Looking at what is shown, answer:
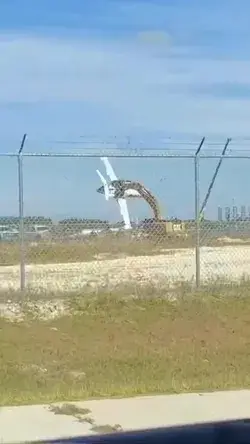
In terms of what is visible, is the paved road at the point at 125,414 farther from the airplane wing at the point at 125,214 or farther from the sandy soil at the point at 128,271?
the airplane wing at the point at 125,214

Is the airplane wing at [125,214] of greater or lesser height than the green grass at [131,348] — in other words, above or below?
above

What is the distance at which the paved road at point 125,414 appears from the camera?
753 centimetres

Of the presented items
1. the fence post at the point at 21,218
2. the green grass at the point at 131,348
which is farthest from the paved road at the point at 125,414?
the fence post at the point at 21,218

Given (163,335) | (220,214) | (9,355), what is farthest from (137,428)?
(220,214)

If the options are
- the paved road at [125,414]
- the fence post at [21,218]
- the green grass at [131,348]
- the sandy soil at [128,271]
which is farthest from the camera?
the sandy soil at [128,271]

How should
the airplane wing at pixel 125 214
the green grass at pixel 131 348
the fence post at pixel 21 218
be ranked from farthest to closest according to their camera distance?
1. the airplane wing at pixel 125 214
2. the fence post at pixel 21 218
3. the green grass at pixel 131 348

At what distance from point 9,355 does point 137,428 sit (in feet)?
12.8

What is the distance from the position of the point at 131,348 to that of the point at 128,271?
4758mm

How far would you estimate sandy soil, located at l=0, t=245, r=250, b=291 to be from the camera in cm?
→ 1512

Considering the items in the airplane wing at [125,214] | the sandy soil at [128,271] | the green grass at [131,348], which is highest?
the airplane wing at [125,214]

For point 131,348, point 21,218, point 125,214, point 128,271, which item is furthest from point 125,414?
point 128,271

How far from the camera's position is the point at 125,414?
8148 mm

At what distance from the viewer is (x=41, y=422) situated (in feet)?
25.6

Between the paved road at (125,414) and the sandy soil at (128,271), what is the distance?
569 centimetres
